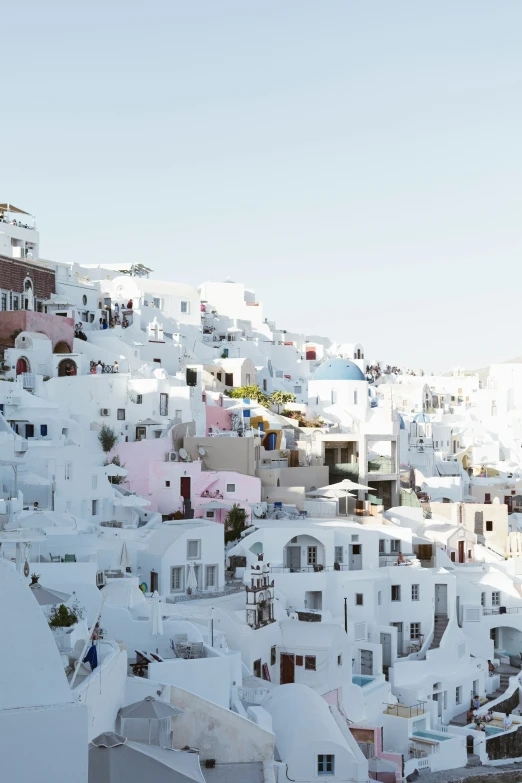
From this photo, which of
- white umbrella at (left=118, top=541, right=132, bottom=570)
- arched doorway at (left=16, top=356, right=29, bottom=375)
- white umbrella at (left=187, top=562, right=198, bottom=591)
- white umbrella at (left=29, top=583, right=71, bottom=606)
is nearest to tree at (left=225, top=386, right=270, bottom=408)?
arched doorway at (left=16, top=356, right=29, bottom=375)

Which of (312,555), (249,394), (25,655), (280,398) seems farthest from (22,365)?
(25,655)

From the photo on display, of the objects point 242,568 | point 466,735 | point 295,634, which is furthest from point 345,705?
point 242,568

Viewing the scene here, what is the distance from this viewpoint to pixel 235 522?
32031 mm

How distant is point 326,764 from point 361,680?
676cm

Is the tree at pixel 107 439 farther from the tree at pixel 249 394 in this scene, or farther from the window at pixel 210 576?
the tree at pixel 249 394

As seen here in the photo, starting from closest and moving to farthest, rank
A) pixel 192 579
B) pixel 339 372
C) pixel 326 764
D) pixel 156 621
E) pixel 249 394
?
1. pixel 326 764
2. pixel 156 621
3. pixel 192 579
4. pixel 249 394
5. pixel 339 372

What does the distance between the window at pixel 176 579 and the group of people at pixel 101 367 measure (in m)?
13.0

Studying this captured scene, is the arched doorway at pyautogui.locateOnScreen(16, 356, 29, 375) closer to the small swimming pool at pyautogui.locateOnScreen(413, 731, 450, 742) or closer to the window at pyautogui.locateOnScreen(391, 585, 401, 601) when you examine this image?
the window at pyautogui.locateOnScreen(391, 585, 401, 601)

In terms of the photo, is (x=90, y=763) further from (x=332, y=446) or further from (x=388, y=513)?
(x=332, y=446)

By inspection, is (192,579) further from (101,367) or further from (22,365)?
(101,367)

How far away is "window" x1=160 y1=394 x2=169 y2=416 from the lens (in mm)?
37125

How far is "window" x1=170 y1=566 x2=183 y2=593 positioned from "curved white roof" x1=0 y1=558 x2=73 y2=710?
16.7 m

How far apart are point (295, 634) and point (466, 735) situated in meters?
5.81

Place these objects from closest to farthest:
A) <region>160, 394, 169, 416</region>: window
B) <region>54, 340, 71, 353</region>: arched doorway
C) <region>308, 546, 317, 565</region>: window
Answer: <region>308, 546, 317, 565</region>: window < <region>160, 394, 169, 416</region>: window < <region>54, 340, 71, 353</region>: arched doorway
